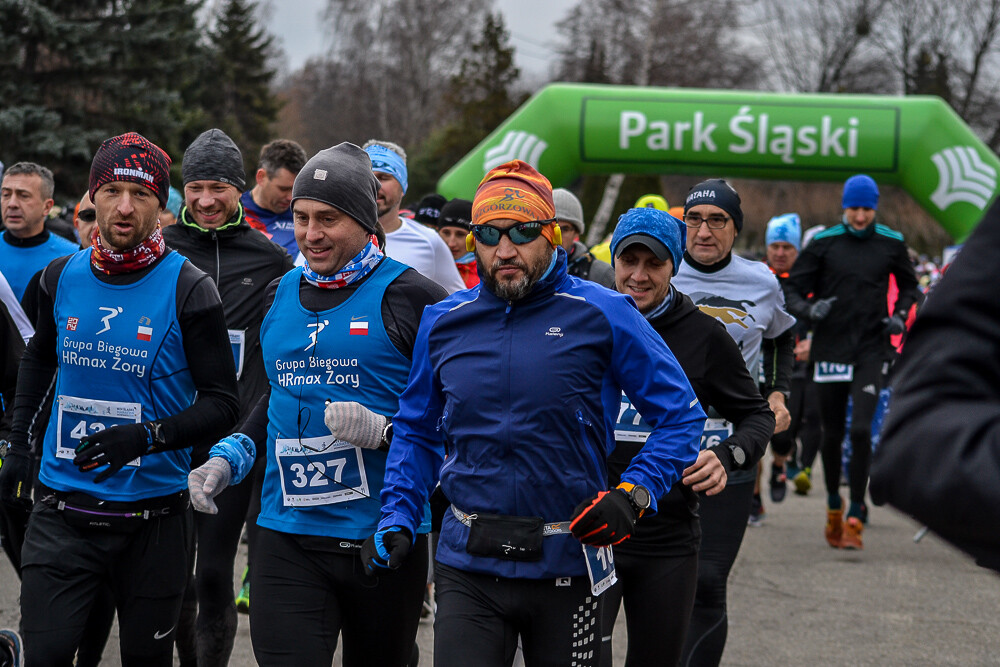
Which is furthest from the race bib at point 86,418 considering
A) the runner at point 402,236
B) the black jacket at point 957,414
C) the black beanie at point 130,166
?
the black jacket at point 957,414

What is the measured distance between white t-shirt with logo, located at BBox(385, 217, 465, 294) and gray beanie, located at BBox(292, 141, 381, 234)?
1.70 meters

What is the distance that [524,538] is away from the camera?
3.09 metres

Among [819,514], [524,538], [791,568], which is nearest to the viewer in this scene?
[524,538]

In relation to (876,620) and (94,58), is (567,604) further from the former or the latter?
(94,58)

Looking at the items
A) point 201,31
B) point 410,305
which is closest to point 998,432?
point 410,305

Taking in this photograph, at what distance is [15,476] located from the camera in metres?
4.10

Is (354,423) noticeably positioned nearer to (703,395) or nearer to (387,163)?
(703,395)

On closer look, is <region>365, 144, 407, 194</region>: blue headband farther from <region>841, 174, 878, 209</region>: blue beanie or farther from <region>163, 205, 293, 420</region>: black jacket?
<region>841, 174, 878, 209</region>: blue beanie

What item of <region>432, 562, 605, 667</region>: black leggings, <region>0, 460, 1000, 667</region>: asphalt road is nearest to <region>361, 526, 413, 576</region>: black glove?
<region>432, 562, 605, 667</region>: black leggings

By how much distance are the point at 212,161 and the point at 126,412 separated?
1.73m

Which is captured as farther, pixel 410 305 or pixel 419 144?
pixel 419 144

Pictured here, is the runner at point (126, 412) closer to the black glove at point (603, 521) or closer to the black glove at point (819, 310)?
the black glove at point (603, 521)

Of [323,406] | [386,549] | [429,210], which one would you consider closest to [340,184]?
[323,406]

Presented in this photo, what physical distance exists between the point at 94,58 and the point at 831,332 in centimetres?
1916
